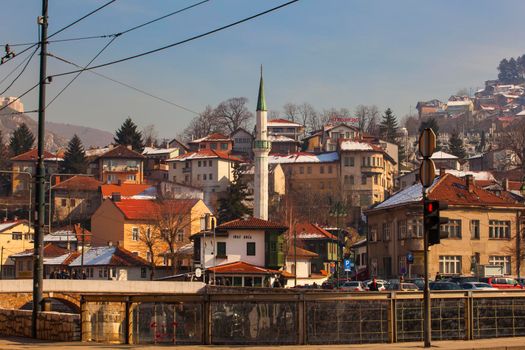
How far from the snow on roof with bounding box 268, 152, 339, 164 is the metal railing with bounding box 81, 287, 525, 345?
141 meters

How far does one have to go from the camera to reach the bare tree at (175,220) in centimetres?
10643

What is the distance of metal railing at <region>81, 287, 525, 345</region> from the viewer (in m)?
20.8

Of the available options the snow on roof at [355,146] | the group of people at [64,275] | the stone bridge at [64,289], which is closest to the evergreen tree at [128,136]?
the snow on roof at [355,146]

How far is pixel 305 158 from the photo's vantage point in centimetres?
16662

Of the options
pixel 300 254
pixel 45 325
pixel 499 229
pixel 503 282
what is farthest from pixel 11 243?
pixel 45 325

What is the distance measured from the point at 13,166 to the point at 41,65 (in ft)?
475

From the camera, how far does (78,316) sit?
859 inches

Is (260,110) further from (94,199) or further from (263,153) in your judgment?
(94,199)

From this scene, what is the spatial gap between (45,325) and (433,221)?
400 inches

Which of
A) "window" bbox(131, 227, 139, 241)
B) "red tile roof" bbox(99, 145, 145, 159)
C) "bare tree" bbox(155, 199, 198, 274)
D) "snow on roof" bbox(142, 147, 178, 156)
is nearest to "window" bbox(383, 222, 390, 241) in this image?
"bare tree" bbox(155, 199, 198, 274)

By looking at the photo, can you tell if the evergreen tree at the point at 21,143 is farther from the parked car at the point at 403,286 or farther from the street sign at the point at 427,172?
the street sign at the point at 427,172

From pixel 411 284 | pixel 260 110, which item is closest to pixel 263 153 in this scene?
pixel 260 110

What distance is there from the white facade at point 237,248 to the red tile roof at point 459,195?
17971mm

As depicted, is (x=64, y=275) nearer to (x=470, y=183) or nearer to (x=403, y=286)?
(x=470, y=183)
